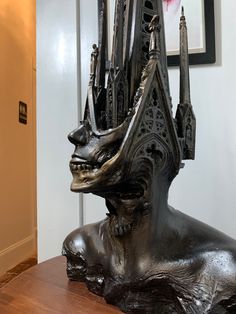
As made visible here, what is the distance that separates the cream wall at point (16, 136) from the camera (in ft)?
7.26

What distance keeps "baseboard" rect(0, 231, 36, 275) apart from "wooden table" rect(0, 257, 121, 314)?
5.25 feet

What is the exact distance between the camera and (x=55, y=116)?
3.71ft

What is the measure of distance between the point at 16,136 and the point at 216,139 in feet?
5.69

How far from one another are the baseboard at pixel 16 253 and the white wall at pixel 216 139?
1.60 meters

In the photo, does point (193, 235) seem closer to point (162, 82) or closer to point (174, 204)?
point (162, 82)

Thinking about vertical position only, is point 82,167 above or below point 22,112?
below

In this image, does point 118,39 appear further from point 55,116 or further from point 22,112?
point 22,112

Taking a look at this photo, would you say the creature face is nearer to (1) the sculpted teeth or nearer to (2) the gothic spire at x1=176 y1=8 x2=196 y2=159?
(1) the sculpted teeth

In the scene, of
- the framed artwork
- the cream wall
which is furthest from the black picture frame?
the cream wall

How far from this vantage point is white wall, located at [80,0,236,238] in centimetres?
90

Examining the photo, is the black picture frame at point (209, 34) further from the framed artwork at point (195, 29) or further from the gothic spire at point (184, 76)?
the gothic spire at point (184, 76)

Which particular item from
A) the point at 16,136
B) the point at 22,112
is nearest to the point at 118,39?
the point at 16,136

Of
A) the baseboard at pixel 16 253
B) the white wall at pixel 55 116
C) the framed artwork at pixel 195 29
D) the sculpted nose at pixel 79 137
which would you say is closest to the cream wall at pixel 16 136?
the baseboard at pixel 16 253

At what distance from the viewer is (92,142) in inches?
20.5
